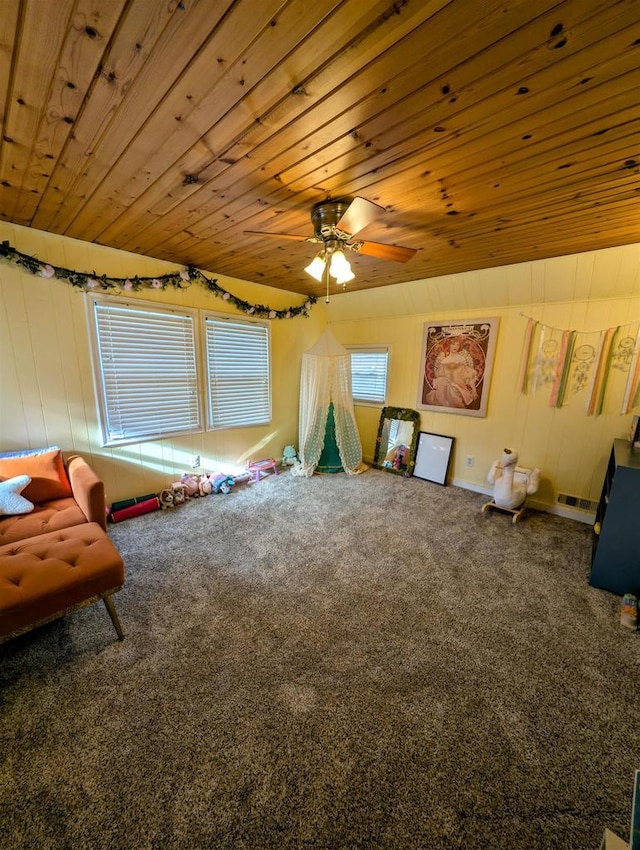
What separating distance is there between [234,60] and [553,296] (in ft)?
10.5

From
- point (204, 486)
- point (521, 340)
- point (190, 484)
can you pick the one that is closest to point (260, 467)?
point (204, 486)

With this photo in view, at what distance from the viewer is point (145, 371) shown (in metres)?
3.08

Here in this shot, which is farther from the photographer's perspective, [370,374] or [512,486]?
[370,374]

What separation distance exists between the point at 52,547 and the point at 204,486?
1.78 m

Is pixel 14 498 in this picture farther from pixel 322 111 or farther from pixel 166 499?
pixel 322 111

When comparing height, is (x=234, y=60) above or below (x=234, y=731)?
above

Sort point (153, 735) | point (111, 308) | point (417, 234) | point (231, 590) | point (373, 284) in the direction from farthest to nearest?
point (373, 284)
point (111, 308)
point (417, 234)
point (231, 590)
point (153, 735)

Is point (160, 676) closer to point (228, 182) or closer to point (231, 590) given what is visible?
point (231, 590)

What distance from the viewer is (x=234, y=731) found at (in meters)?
1.31

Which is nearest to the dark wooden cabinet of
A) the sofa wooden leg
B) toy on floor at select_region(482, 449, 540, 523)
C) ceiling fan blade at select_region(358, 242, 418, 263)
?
toy on floor at select_region(482, 449, 540, 523)

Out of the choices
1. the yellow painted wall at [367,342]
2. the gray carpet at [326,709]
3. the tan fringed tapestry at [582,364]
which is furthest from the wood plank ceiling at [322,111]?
the gray carpet at [326,709]

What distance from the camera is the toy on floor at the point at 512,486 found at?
306cm

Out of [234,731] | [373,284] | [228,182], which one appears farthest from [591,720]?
[373,284]

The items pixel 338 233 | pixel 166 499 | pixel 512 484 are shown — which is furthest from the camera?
pixel 166 499
